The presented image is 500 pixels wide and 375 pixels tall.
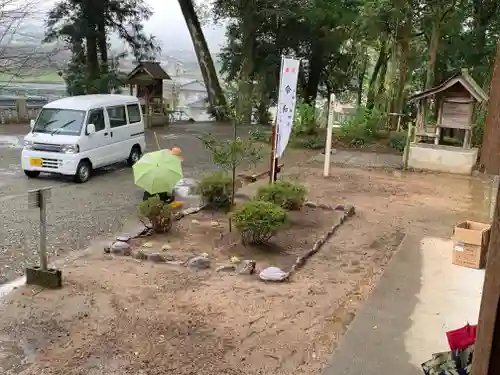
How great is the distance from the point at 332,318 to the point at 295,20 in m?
18.6

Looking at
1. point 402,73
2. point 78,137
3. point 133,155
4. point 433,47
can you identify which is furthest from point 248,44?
point 78,137

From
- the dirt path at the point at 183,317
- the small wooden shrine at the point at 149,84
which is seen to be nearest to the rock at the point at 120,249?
the dirt path at the point at 183,317

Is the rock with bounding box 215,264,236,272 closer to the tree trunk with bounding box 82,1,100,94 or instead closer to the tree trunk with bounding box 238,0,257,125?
the tree trunk with bounding box 238,0,257,125

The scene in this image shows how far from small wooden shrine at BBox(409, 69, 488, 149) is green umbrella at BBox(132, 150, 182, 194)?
7.49 metres

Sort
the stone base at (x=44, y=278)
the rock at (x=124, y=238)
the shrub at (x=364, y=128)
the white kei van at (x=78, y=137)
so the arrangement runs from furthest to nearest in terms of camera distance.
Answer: the shrub at (x=364, y=128) → the white kei van at (x=78, y=137) → the rock at (x=124, y=238) → the stone base at (x=44, y=278)

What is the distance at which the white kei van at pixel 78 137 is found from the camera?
10.6 meters

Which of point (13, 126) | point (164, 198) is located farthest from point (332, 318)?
point (13, 126)

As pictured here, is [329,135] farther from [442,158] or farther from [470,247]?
[470,247]

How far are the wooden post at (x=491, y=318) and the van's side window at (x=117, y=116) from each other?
10.9m

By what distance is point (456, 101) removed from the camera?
510 inches

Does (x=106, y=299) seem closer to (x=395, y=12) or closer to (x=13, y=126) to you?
(x=395, y=12)

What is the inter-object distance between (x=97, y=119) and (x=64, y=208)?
10.1ft

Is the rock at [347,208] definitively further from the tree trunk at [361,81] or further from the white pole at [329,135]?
the tree trunk at [361,81]

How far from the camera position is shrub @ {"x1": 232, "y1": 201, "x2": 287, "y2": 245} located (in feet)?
22.1
